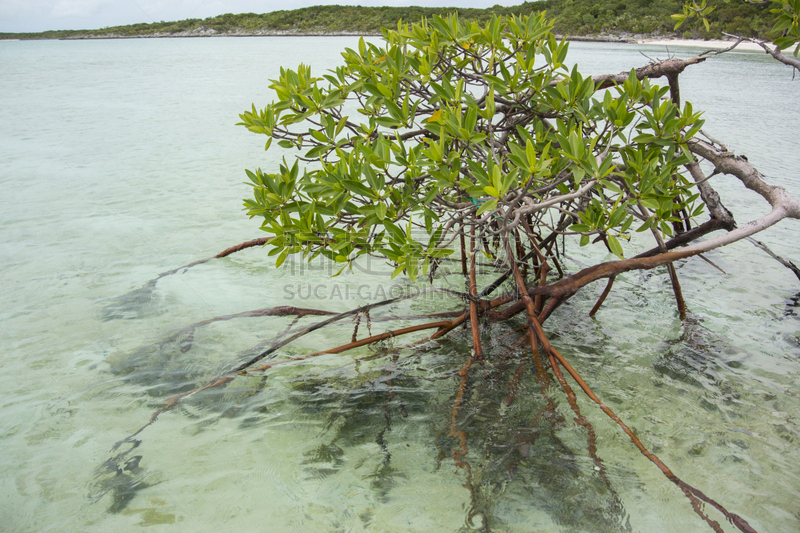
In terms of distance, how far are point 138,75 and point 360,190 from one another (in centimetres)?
2059

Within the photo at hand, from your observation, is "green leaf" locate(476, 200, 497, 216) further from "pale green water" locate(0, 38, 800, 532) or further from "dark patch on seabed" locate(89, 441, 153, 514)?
"dark patch on seabed" locate(89, 441, 153, 514)

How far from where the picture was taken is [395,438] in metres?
2.12

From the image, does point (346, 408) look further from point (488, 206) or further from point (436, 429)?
point (488, 206)

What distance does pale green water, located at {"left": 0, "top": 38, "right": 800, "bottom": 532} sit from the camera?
179 cm

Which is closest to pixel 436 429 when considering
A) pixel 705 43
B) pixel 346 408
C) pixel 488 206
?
pixel 346 408

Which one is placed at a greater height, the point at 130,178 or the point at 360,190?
the point at 360,190

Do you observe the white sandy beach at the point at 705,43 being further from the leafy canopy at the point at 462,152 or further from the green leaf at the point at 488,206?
the green leaf at the point at 488,206

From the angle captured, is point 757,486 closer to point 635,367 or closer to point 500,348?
point 635,367

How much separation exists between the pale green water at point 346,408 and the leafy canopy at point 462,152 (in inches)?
33.7

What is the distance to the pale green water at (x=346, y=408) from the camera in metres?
1.79

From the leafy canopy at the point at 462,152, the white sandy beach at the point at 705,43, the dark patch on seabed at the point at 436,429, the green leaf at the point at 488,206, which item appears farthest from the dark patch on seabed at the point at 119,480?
the white sandy beach at the point at 705,43

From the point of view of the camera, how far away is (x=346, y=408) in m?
2.33

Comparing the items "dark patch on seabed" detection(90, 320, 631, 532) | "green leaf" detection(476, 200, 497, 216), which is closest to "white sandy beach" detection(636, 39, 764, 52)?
"dark patch on seabed" detection(90, 320, 631, 532)

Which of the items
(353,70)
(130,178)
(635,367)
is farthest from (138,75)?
(635,367)
